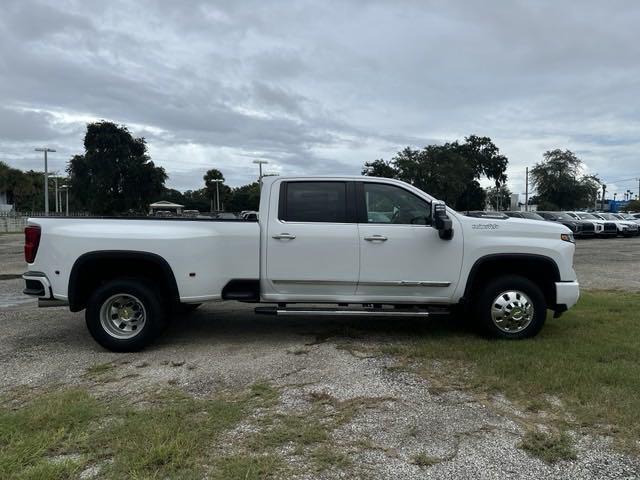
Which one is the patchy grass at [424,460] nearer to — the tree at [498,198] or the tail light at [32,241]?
the tail light at [32,241]

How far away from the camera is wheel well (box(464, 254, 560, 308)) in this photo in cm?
569

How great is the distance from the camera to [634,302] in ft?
26.7

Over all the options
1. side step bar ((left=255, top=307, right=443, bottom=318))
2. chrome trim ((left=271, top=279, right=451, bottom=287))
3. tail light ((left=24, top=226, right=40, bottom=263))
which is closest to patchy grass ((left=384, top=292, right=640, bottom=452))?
side step bar ((left=255, top=307, right=443, bottom=318))

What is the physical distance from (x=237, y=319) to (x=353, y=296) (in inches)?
90.6

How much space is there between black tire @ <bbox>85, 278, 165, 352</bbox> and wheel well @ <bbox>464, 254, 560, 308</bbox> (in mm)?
3409

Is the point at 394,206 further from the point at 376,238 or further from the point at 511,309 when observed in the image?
the point at 511,309

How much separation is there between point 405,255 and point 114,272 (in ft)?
10.6

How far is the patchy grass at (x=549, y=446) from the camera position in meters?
3.31

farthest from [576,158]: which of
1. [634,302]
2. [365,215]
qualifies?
[365,215]

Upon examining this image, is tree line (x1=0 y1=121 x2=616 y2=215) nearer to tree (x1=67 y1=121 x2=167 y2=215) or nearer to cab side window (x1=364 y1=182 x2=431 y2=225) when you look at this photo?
tree (x1=67 y1=121 x2=167 y2=215)

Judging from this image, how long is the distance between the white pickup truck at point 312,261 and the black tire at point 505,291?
0.04 feet

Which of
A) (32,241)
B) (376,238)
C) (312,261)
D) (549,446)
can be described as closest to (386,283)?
(376,238)

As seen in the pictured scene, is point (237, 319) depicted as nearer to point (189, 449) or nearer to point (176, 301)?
point (176, 301)

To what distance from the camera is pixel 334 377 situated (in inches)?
186
